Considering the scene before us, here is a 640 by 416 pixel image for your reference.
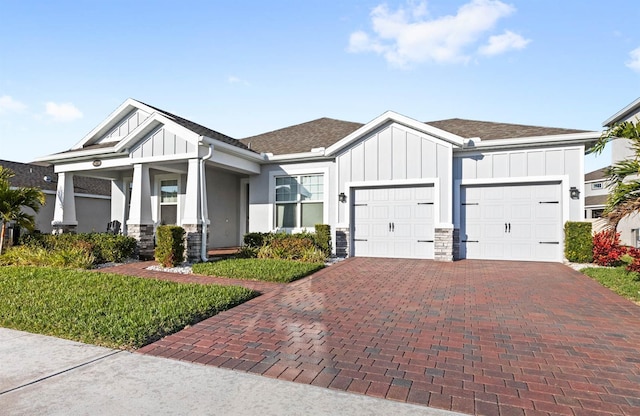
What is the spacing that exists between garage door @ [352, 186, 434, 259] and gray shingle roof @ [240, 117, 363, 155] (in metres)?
2.95

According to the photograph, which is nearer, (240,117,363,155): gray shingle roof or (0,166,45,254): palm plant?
(0,166,45,254): palm plant

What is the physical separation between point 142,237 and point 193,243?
84.0 inches

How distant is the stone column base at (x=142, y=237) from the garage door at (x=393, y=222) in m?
6.59

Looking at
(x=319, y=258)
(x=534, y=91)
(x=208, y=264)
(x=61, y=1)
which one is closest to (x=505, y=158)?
(x=534, y=91)

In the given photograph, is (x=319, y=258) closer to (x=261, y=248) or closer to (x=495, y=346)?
(x=261, y=248)

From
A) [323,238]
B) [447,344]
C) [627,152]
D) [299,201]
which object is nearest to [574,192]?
[627,152]

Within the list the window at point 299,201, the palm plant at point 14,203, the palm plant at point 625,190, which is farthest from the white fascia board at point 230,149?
the palm plant at point 625,190

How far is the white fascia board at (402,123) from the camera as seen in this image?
35.0 ft

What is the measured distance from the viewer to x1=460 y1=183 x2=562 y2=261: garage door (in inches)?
416

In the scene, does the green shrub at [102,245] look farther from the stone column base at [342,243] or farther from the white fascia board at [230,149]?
the stone column base at [342,243]

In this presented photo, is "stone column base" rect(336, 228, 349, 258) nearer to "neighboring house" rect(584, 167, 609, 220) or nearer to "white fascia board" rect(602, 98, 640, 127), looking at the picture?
"white fascia board" rect(602, 98, 640, 127)

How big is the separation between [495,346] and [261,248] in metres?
8.07

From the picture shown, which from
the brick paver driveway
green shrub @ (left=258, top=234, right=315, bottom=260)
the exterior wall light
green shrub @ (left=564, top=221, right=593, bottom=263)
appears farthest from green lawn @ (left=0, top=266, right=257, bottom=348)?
the exterior wall light

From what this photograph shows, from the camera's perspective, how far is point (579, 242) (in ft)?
32.5
